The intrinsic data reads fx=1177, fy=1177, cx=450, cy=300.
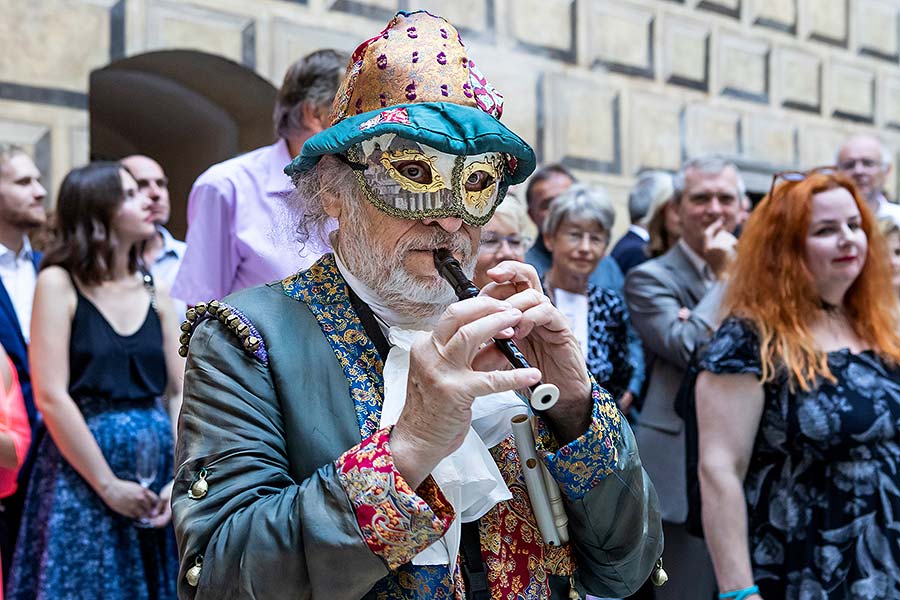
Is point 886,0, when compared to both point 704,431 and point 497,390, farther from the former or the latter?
Result: point 497,390

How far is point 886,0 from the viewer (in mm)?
10758

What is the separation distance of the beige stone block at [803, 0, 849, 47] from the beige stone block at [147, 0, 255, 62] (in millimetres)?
5485

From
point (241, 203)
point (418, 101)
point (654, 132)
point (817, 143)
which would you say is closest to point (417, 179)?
point (418, 101)

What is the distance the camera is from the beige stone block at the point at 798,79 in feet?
31.9

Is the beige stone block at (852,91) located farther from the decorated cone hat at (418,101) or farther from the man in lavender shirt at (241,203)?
the decorated cone hat at (418,101)

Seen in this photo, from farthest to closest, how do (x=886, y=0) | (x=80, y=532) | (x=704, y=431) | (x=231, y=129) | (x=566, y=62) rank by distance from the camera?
(x=886, y=0) → (x=566, y=62) → (x=231, y=129) → (x=80, y=532) → (x=704, y=431)

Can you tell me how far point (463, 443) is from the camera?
1.74m

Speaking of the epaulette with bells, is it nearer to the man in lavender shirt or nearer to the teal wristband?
the man in lavender shirt

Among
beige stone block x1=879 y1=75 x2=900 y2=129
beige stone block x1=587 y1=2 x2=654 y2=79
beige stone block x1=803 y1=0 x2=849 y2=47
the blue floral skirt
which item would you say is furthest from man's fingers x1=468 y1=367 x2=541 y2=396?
beige stone block x1=879 y1=75 x2=900 y2=129

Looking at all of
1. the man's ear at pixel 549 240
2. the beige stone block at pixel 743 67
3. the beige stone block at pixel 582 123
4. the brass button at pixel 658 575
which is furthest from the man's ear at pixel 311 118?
the beige stone block at pixel 743 67

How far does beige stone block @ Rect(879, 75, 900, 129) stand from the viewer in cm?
1071

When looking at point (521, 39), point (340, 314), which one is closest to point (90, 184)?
point (340, 314)

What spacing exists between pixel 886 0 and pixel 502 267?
10.2 metres

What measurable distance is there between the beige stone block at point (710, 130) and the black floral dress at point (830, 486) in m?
6.01
